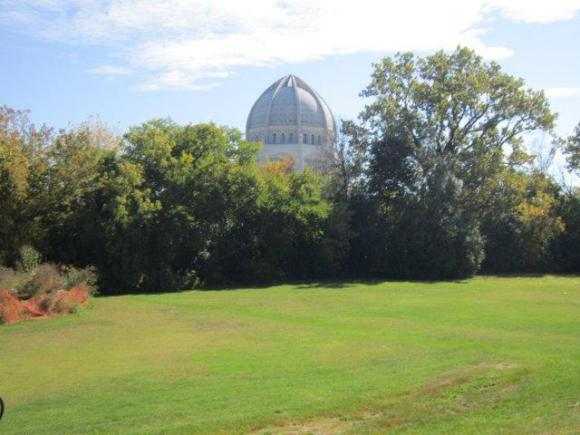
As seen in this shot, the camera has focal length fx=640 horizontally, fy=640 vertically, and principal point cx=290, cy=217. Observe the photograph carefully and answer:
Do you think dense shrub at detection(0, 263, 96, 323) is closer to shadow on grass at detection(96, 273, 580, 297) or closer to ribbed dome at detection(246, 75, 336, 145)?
shadow on grass at detection(96, 273, 580, 297)

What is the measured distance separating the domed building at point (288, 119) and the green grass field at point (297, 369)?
7552 cm

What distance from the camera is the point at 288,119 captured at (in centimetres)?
9938

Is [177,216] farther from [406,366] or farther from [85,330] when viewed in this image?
[406,366]

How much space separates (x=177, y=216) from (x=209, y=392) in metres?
23.2

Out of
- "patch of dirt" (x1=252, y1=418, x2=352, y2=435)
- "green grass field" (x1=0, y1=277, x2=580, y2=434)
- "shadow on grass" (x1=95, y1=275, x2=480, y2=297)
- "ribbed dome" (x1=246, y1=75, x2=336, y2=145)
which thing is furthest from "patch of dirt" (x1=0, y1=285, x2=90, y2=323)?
"ribbed dome" (x1=246, y1=75, x2=336, y2=145)

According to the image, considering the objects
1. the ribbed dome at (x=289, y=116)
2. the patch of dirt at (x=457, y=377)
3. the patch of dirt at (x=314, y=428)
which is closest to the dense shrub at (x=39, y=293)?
the patch of dirt at (x=314, y=428)

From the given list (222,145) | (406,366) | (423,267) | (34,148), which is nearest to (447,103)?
(423,267)

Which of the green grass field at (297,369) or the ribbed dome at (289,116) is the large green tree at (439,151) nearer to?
the green grass field at (297,369)

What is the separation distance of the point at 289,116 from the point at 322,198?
60.6 m

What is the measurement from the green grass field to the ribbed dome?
76.2m

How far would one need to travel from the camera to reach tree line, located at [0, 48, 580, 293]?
31734 millimetres

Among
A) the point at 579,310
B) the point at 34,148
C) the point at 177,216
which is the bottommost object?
the point at 579,310

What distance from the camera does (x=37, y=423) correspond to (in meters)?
9.95

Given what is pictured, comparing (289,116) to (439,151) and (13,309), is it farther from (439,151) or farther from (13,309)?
(13,309)
